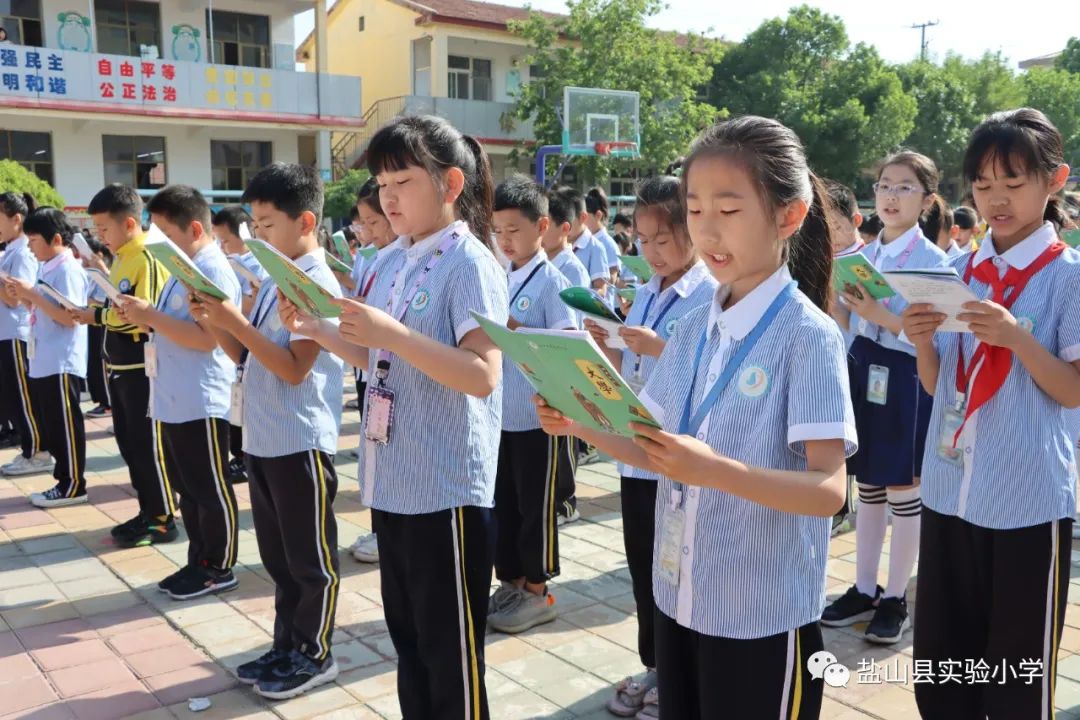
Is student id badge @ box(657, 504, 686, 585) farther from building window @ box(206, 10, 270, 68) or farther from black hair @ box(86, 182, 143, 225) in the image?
building window @ box(206, 10, 270, 68)

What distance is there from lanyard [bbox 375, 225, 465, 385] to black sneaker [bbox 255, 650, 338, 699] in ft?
4.46

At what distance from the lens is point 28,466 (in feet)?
21.3

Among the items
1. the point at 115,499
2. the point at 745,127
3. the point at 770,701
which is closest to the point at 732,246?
the point at 745,127

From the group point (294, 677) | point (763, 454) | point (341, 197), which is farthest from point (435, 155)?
point (341, 197)

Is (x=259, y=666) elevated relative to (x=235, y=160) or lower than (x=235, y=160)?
lower

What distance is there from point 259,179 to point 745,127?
1998 mm

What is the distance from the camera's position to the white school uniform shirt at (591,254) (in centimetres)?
760

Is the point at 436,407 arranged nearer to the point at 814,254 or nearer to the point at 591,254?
the point at 814,254

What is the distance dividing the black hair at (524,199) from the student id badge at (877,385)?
1.47m

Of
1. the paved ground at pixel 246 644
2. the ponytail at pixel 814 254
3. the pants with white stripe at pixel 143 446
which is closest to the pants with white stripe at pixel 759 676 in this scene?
the ponytail at pixel 814 254

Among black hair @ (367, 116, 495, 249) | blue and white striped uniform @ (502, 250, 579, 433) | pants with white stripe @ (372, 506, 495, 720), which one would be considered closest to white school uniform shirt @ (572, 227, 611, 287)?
blue and white striped uniform @ (502, 250, 579, 433)

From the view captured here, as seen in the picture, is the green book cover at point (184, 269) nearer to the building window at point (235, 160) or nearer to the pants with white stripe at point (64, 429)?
the pants with white stripe at point (64, 429)

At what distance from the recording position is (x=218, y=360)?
14.3 ft

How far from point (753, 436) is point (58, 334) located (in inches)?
210
